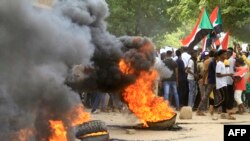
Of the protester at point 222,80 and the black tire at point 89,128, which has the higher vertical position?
the protester at point 222,80

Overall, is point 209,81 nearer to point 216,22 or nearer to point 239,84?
point 239,84

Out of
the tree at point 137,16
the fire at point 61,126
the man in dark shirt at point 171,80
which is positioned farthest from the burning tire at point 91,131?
the tree at point 137,16

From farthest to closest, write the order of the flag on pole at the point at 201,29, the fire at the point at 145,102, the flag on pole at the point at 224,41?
1. the flag on pole at the point at 224,41
2. the flag on pole at the point at 201,29
3. the fire at the point at 145,102

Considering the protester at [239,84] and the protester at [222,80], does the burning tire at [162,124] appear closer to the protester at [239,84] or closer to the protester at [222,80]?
the protester at [222,80]

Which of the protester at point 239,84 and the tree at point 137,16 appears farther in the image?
the tree at point 137,16

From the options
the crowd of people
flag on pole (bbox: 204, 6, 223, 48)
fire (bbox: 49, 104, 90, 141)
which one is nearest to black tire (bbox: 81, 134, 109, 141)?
fire (bbox: 49, 104, 90, 141)

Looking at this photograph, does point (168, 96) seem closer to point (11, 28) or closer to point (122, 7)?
point (11, 28)

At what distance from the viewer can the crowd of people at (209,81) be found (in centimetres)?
1273

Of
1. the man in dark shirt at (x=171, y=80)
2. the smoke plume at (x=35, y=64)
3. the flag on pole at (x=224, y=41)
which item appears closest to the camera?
the smoke plume at (x=35, y=64)

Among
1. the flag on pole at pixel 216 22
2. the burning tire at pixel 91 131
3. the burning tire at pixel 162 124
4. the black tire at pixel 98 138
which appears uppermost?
the flag on pole at pixel 216 22

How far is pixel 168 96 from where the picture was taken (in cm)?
1457

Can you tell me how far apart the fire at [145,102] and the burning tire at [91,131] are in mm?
2623

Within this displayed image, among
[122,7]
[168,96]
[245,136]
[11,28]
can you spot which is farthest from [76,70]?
[122,7]

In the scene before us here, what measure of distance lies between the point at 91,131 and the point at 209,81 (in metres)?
5.61
